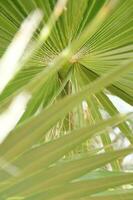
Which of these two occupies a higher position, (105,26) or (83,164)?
(105,26)

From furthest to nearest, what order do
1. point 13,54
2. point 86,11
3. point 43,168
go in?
point 86,11 → point 43,168 → point 13,54

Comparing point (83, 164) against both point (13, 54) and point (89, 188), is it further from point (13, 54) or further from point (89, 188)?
point (13, 54)

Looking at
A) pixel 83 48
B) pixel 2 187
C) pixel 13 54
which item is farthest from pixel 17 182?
pixel 83 48

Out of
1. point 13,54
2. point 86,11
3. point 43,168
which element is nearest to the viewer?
point 13,54

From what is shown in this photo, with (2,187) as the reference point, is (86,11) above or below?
above

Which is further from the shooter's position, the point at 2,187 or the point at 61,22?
the point at 61,22

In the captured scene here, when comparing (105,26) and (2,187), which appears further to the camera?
(105,26)

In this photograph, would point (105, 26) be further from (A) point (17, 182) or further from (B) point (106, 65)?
(A) point (17, 182)

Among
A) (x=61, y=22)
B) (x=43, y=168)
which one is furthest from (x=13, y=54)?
(x=61, y=22)
